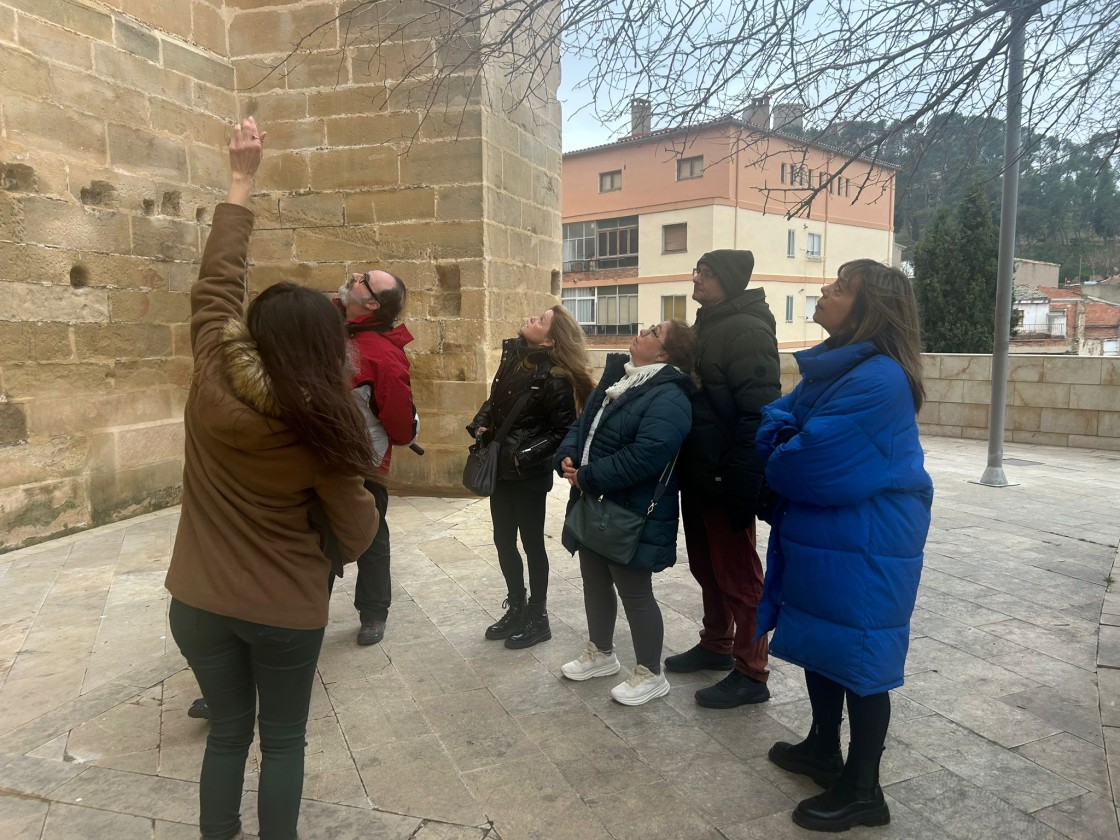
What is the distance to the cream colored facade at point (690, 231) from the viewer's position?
31.0m

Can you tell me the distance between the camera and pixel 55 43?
17.0ft

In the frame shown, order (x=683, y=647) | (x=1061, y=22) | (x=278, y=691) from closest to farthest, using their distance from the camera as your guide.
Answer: (x=278, y=691)
(x=1061, y=22)
(x=683, y=647)

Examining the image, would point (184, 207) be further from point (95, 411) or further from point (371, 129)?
point (95, 411)

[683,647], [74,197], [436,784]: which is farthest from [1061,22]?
[74,197]

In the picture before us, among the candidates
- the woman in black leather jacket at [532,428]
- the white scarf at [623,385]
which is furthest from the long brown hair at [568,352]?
the white scarf at [623,385]

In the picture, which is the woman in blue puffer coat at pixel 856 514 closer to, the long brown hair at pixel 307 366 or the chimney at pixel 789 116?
the long brown hair at pixel 307 366

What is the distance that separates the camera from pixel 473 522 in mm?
5848

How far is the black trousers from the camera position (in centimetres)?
363

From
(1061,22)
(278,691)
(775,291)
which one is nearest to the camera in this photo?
(278,691)

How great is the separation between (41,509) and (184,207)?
2591 millimetres

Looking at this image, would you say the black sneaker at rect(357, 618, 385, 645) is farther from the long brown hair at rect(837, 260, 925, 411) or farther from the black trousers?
the long brown hair at rect(837, 260, 925, 411)

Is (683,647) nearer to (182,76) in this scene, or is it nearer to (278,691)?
(278,691)

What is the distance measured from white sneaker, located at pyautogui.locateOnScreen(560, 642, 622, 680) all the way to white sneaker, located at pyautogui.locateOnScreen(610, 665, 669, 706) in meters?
0.18

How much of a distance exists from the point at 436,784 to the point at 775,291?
32.8 m
